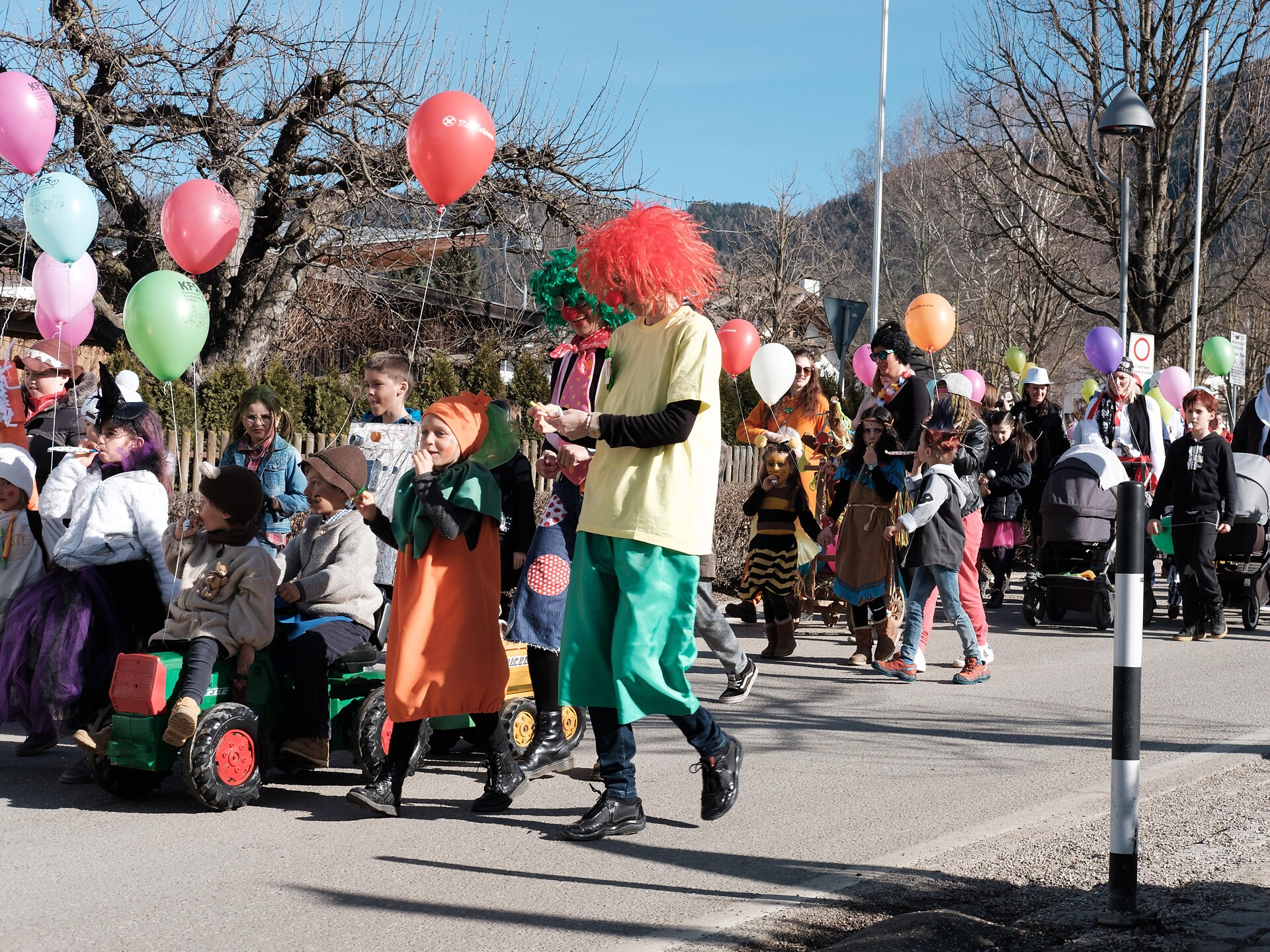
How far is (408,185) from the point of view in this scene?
54.0ft

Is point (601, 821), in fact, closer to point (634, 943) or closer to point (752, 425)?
point (634, 943)

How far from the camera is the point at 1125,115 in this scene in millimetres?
16641

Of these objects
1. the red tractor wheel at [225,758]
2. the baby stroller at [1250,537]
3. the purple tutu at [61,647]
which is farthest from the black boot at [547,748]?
the baby stroller at [1250,537]

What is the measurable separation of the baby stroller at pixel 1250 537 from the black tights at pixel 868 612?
3800 mm

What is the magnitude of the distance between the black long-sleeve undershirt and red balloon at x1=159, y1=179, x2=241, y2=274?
372cm

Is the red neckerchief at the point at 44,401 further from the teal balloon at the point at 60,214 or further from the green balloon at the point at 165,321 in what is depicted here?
the green balloon at the point at 165,321

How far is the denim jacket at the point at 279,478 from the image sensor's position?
7645 mm

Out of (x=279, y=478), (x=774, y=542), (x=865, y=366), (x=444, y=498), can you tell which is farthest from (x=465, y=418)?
(x=865, y=366)

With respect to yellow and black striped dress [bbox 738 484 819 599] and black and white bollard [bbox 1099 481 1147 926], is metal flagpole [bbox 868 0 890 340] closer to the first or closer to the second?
yellow and black striped dress [bbox 738 484 819 599]

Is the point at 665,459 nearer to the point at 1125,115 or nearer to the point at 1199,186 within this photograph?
the point at 1125,115

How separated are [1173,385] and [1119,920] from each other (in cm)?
1436

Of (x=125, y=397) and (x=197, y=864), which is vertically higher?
(x=125, y=397)

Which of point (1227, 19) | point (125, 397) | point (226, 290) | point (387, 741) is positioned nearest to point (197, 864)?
point (387, 741)

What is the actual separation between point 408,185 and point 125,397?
8.62m
